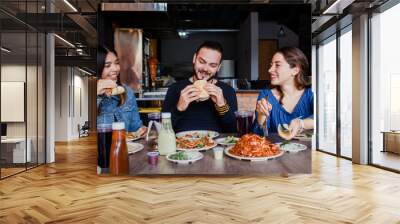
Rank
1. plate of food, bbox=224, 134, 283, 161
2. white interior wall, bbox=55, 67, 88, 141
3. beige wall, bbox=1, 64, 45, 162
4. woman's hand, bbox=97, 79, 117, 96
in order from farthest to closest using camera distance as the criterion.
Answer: white interior wall, bbox=55, 67, 88, 141 → beige wall, bbox=1, 64, 45, 162 → woman's hand, bbox=97, 79, 117, 96 → plate of food, bbox=224, 134, 283, 161

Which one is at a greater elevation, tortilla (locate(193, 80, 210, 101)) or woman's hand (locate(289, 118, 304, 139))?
tortilla (locate(193, 80, 210, 101))

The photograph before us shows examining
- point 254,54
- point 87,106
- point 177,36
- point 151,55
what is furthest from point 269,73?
point 87,106

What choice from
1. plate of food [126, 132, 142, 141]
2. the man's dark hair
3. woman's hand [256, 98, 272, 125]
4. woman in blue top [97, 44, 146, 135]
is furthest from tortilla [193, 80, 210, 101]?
plate of food [126, 132, 142, 141]

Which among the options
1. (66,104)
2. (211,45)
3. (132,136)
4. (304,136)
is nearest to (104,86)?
(132,136)

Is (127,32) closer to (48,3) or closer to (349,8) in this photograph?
(48,3)

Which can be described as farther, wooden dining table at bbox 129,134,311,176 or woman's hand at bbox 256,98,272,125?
woman's hand at bbox 256,98,272,125

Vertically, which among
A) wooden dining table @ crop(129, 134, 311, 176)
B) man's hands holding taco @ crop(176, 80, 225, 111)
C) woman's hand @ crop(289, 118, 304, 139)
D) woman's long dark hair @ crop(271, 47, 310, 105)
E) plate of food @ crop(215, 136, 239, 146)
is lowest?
wooden dining table @ crop(129, 134, 311, 176)

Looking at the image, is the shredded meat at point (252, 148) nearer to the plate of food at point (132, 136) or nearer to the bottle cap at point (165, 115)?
the bottle cap at point (165, 115)

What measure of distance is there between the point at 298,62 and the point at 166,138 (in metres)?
1.91

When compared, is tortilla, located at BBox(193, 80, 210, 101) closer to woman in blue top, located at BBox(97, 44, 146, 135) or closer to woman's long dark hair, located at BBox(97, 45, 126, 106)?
A: woman in blue top, located at BBox(97, 44, 146, 135)

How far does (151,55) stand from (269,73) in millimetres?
1523

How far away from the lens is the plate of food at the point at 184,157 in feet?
13.8

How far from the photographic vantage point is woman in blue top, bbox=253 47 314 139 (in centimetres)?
426

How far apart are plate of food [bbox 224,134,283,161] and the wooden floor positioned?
0.34 m
